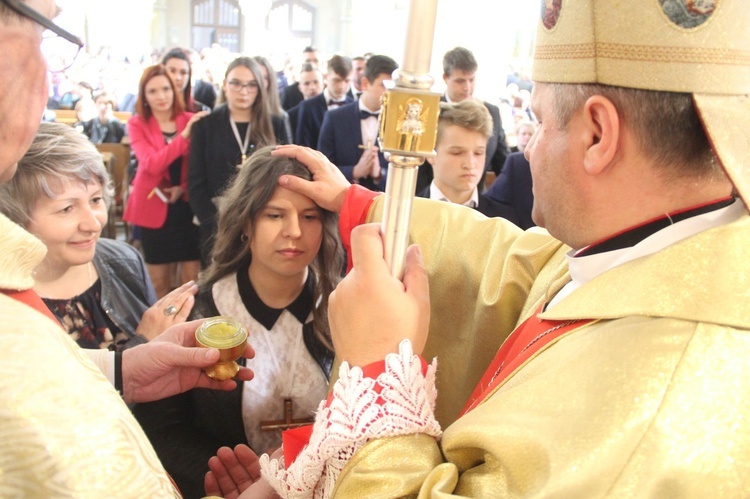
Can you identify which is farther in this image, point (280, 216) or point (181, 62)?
point (181, 62)

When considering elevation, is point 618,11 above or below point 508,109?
above

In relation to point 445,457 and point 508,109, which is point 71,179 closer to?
point 445,457

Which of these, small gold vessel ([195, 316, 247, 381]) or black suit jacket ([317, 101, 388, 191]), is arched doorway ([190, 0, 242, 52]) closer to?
black suit jacket ([317, 101, 388, 191])

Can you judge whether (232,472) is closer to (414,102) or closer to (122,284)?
(122,284)

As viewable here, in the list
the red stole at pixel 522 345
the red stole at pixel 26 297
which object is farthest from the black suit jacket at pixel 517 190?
the red stole at pixel 26 297

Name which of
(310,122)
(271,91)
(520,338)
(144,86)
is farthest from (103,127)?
(520,338)

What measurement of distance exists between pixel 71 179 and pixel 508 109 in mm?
7877

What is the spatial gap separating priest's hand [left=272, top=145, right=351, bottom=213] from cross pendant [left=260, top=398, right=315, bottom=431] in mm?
610

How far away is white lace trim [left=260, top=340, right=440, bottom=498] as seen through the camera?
3.53 ft

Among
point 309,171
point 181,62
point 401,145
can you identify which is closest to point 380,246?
point 401,145

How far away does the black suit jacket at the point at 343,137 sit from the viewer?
4.68 m

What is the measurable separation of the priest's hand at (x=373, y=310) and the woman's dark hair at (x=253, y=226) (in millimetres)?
1042

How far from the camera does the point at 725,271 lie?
3.18ft

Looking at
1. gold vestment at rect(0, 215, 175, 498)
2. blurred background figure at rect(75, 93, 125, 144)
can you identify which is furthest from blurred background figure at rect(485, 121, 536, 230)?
blurred background figure at rect(75, 93, 125, 144)
